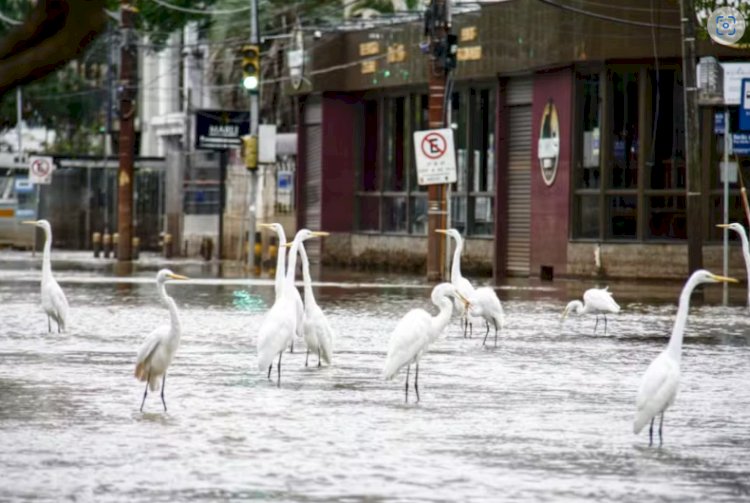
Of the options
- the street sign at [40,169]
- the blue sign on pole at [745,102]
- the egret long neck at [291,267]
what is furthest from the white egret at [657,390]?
the street sign at [40,169]

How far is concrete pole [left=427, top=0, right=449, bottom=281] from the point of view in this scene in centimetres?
3553

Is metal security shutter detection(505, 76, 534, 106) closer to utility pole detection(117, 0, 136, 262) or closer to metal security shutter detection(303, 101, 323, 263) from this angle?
metal security shutter detection(303, 101, 323, 263)

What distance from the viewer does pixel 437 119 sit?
36156 mm

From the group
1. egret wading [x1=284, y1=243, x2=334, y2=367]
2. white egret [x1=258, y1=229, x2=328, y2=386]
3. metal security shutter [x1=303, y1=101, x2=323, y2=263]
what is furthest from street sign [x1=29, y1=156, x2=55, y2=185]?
white egret [x1=258, y1=229, x2=328, y2=386]

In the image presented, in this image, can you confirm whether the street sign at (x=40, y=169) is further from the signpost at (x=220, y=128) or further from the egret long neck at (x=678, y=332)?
the egret long neck at (x=678, y=332)

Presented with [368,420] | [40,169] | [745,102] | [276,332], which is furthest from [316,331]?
[40,169]

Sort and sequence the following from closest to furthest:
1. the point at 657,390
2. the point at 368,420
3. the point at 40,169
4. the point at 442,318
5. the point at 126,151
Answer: the point at 657,390
the point at 368,420
the point at 442,318
the point at 126,151
the point at 40,169

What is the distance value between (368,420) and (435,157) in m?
21.9

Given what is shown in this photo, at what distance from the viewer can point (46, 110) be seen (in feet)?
264

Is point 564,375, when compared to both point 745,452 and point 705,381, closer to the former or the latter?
point 705,381

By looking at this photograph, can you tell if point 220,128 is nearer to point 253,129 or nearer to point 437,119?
point 253,129

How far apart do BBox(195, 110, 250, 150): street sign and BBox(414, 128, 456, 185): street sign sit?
13600 millimetres

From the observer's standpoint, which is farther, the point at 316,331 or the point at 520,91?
the point at 520,91

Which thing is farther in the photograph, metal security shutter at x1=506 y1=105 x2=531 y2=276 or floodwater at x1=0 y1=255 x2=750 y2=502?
metal security shutter at x1=506 y1=105 x2=531 y2=276
